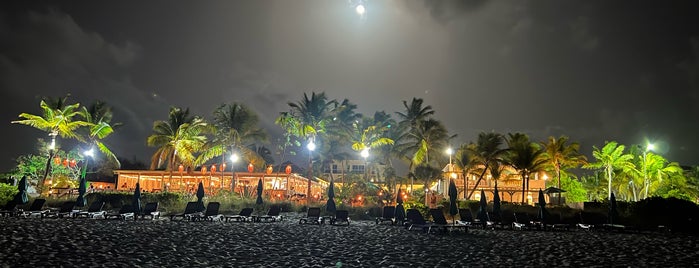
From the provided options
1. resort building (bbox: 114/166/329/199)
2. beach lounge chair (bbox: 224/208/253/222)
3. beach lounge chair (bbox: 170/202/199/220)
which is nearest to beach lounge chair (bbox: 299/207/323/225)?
beach lounge chair (bbox: 224/208/253/222)

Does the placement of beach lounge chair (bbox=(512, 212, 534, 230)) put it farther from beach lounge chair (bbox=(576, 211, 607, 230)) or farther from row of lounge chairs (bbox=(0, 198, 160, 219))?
row of lounge chairs (bbox=(0, 198, 160, 219))

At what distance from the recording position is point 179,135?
143ft

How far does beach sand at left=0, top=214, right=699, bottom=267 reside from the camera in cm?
1019

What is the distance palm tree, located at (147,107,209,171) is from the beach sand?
28431 millimetres

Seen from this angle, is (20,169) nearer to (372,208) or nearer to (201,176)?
(201,176)

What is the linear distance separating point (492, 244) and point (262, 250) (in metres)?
7.96

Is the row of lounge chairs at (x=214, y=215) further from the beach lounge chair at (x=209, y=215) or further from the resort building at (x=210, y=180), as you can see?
the resort building at (x=210, y=180)

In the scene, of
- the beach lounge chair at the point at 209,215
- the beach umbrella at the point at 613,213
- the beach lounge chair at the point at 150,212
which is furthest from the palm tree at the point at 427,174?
the beach lounge chair at the point at 150,212

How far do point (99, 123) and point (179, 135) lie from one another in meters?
7.11

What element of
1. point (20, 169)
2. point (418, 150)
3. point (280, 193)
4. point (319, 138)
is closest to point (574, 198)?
point (418, 150)

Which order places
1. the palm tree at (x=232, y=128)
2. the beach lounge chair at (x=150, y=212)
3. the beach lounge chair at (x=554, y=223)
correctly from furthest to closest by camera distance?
the palm tree at (x=232, y=128)
the beach lounge chair at (x=554, y=223)
the beach lounge chair at (x=150, y=212)

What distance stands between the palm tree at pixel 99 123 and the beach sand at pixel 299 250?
94.2 ft

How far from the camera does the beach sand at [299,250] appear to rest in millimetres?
10188

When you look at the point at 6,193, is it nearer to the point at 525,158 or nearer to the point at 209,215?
the point at 209,215
